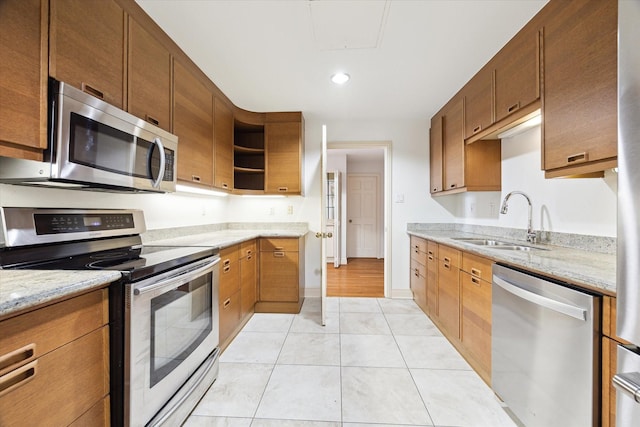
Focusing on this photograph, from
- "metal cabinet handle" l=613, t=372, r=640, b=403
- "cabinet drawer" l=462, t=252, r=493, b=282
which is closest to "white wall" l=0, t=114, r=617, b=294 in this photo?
"cabinet drawer" l=462, t=252, r=493, b=282

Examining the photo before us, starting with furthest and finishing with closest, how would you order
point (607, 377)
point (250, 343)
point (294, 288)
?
point (294, 288), point (250, 343), point (607, 377)

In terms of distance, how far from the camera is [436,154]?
3111 mm

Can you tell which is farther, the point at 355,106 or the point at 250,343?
the point at 355,106

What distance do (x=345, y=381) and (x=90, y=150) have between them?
1911 mm

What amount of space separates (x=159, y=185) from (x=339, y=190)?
453cm

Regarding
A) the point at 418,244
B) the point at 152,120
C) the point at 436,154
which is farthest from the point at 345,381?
the point at 436,154

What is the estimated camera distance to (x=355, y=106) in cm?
291

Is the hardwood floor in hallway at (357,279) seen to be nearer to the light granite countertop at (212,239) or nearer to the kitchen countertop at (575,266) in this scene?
the light granite countertop at (212,239)

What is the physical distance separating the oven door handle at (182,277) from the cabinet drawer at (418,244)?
2.12 m

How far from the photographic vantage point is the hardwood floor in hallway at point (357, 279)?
3.61 metres

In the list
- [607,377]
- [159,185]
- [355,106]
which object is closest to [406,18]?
[355,106]

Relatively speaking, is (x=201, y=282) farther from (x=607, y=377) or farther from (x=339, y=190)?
(x=339, y=190)

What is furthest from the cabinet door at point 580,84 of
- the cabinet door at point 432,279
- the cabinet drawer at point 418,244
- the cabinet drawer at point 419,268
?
the cabinet drawer at point 419,268

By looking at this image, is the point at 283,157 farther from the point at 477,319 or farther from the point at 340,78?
the point at 477,319
